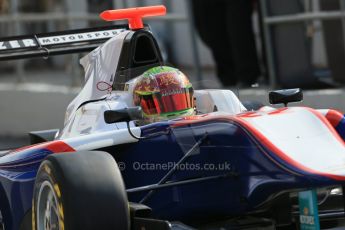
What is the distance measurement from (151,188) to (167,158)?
30cm

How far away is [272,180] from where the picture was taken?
6.28 metres

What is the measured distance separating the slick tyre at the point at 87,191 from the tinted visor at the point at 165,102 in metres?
1.07

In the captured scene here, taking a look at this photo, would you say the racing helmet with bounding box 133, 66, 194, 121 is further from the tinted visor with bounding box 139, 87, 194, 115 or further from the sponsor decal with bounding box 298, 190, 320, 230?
the sponsor decal with bounding box 298, 190, 320, 230

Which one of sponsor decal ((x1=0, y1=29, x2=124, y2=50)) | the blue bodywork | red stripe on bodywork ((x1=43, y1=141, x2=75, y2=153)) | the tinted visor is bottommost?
the blue bodywork

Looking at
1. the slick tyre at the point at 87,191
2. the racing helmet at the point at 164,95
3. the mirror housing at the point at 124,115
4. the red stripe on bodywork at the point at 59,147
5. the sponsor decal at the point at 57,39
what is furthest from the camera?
the sponsor decal at the point at 57,39

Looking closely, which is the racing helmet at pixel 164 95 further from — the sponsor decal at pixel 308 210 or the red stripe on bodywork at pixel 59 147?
the sponsor decal at pixel 308 210

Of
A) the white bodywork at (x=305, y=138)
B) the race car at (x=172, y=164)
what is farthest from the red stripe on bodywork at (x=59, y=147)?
the white bodywork at (x=305, y=138)

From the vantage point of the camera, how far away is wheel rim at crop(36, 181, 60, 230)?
6.54 metres

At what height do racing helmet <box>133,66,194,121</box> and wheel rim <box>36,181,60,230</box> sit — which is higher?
racing helmet <box>133,66,194,121</box>

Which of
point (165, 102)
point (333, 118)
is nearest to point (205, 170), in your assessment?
point (165, 102)

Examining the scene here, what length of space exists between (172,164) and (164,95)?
2.83 feet

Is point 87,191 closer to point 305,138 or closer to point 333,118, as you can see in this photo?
point 305,138

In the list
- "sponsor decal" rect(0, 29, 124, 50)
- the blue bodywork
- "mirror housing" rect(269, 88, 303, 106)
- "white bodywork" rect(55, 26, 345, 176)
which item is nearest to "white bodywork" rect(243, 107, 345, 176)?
"white bodywork" rect(55, 26, 345, 176)

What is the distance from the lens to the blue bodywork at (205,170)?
630 cm
